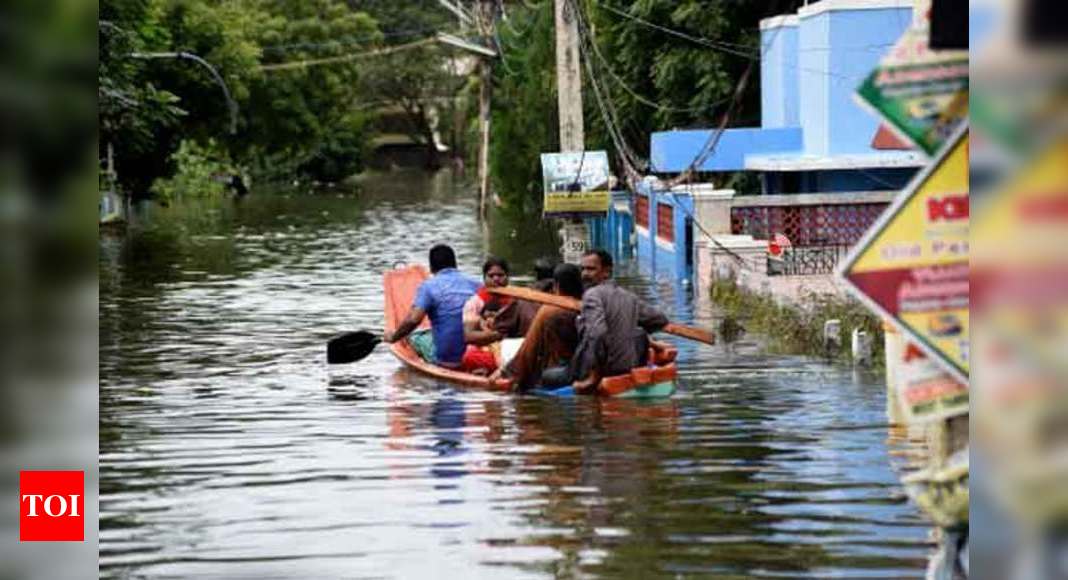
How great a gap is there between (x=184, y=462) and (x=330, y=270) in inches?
954

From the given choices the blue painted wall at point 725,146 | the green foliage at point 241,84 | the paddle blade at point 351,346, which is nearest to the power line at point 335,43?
the green foliage at point 241,84

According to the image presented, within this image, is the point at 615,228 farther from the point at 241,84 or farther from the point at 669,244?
the point at 241,84

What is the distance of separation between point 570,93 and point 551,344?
21.6 meters

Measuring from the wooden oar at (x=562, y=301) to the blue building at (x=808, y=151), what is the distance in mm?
12735

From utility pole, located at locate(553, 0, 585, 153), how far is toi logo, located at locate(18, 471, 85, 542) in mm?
32048

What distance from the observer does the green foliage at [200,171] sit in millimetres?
85062

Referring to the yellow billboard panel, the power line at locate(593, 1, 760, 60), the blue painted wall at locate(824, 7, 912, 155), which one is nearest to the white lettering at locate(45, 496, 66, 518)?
the yellow billboard panel

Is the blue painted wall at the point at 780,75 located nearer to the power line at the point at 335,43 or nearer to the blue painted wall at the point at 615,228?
the blue painted wall at the point at 615,228

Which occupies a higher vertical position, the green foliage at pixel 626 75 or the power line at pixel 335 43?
the power line at pixel 335 43

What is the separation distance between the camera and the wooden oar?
16344mm

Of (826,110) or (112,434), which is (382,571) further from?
(826,110)

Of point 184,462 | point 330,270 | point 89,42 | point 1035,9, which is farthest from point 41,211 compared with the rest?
point 330,270

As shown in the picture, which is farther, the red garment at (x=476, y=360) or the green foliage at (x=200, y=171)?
the green foliage at (x=200, y=171)

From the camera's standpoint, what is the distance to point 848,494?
11.0 metres
